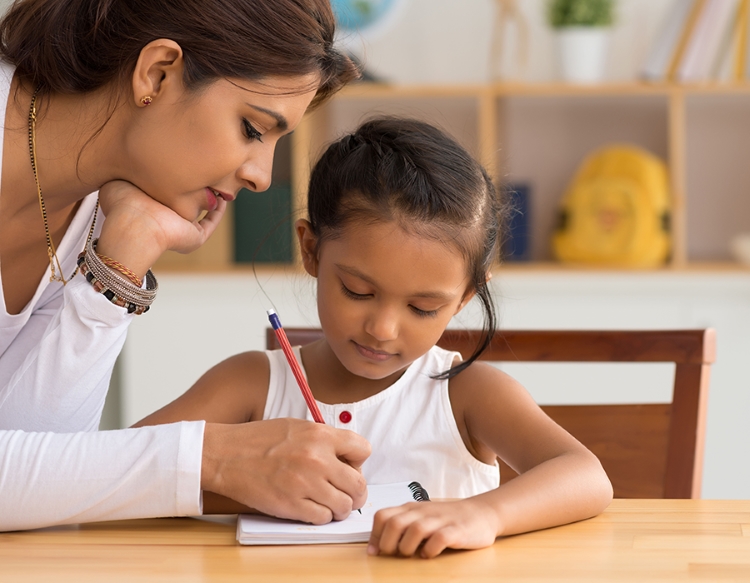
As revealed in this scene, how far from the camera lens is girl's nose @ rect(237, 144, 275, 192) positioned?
1099 mm

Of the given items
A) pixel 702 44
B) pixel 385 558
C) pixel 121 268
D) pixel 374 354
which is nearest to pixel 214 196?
pixel 121 268

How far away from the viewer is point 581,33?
269 cm

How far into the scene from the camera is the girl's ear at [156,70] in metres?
1.05

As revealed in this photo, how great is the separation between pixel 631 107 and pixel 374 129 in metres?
1.96

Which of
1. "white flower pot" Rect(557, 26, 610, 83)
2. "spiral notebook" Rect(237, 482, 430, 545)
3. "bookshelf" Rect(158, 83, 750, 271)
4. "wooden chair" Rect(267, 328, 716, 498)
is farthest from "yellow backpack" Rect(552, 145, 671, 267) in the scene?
"spiral notebook" Rect(237, 482, 430, 545)

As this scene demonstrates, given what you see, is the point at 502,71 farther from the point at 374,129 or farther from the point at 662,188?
the point at 374,129

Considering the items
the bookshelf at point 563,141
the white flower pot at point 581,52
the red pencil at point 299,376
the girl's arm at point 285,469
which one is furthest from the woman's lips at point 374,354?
the white flower pot at point 581,52

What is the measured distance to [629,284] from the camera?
266 cm

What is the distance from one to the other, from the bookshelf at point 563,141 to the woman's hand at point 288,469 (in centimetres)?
198

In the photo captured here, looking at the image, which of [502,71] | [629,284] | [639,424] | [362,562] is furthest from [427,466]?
[502,71]

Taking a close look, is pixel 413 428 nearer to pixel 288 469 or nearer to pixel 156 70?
pixel 288 469

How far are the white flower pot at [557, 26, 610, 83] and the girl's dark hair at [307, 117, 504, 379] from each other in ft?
5.54

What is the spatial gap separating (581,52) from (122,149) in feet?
6.22

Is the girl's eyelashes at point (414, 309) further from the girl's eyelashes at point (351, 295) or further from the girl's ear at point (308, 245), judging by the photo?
the girl's ear at point (308, 245)
